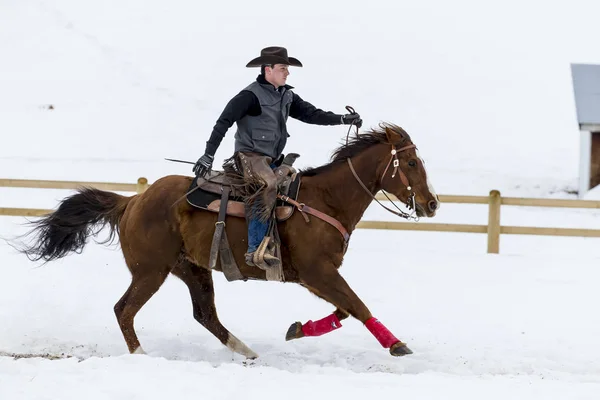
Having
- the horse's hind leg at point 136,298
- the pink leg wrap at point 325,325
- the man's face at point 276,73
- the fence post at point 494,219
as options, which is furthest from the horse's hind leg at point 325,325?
the fence post at point 494,219

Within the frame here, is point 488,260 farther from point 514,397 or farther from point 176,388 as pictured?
point 176,388

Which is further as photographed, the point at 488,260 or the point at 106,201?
the point at 488,260

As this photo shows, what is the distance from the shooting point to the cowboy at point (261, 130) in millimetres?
6301

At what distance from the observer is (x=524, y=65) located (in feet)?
130

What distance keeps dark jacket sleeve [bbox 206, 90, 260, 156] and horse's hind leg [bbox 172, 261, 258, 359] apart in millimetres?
1256

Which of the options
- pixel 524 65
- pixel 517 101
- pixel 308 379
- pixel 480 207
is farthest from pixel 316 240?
pixel 524 65

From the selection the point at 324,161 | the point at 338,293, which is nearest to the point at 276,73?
the point at 338,293

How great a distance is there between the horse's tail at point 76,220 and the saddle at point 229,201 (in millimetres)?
896

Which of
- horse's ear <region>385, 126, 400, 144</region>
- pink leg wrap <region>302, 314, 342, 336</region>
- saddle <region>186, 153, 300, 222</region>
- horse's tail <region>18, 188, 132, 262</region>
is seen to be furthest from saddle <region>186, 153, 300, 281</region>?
horse's tail <region>18, 188, 132, 262</region>

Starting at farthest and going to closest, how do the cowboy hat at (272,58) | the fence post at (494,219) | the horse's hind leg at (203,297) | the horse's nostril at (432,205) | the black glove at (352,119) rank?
the fence post at (494,219), the horse's hind leg at (203,297), the black glove at (352,119), the cowboy hat at (272,58), the horse's nostril at (432,205)

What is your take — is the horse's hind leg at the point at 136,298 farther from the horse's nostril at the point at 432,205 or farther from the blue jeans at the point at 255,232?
the horse's nostril at the point at 432,205

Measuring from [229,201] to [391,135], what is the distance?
1371 millimetres

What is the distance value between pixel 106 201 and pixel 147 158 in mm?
19772

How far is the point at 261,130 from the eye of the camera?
21.2 feet
